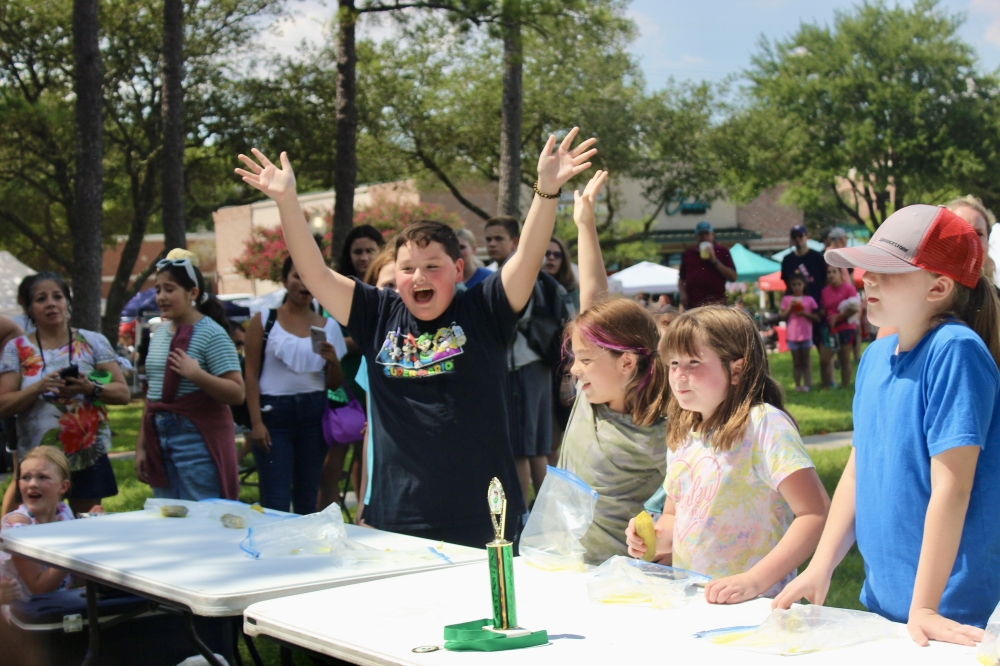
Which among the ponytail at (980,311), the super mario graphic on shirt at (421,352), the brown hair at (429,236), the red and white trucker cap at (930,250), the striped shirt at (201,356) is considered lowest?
the striped shirt at (201,356)

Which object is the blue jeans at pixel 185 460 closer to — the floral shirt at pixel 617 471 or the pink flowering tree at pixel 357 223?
the floral shirt at pixel 617 471

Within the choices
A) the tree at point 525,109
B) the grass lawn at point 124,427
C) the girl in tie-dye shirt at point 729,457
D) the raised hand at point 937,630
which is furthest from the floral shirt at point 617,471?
the tree at point 525,109

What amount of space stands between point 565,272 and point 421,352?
3073 millimetres

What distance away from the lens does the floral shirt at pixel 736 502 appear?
272 cm

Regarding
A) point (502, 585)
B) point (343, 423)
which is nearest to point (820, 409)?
point (343, 423)

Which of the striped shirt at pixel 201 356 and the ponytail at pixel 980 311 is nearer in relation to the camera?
the ponytail at pixel 980 311

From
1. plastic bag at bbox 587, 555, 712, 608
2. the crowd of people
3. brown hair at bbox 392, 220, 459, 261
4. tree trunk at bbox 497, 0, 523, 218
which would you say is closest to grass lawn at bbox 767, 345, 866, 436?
tree trunk at bbox 497, 0, 523, 218

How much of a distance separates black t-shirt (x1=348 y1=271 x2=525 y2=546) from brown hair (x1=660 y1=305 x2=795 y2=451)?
37.3 inches

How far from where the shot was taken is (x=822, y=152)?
33.4 metres

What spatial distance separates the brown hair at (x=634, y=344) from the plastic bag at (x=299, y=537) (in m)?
1.04

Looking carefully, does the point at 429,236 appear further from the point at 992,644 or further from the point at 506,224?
the point at 506,224

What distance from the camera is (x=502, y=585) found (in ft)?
7.20

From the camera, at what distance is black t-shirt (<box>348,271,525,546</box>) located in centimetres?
363

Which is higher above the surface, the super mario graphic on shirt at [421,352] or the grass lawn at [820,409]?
the super mario graphic on shirt at [421,352]
